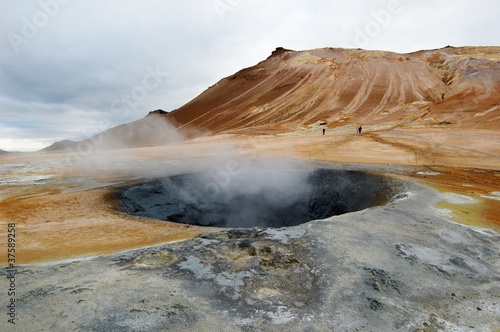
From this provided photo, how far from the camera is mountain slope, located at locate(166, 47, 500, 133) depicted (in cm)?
3397

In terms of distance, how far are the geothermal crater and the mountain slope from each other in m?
21.9

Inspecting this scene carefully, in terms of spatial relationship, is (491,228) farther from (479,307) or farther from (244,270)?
(244,270)

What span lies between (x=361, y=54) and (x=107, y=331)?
52415 millimetres

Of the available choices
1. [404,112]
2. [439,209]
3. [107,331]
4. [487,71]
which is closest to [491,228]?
[439,209]

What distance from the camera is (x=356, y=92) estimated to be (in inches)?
1619

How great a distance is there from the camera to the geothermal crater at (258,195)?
11.4 metres

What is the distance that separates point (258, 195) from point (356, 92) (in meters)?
32.4

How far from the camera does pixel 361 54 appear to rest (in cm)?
4962

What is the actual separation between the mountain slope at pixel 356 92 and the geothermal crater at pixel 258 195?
21934mm

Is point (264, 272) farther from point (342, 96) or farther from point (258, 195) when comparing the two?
point (342, 96)

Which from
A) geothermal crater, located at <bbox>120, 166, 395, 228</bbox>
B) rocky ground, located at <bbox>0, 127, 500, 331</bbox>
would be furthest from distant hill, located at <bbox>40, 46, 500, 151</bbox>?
rocky ground, located at <bbox>0, 127, 500, 331</bbox>

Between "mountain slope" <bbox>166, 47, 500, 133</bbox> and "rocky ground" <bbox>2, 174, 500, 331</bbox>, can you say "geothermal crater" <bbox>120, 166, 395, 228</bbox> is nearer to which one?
"rocky ground" <bbox>2, 174, 500, 331</bbox>

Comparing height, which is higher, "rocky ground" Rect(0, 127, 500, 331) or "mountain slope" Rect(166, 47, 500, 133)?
"mountain slope" Rect(166, 47, 500, 133)

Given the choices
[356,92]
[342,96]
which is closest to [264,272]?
[342,96]
